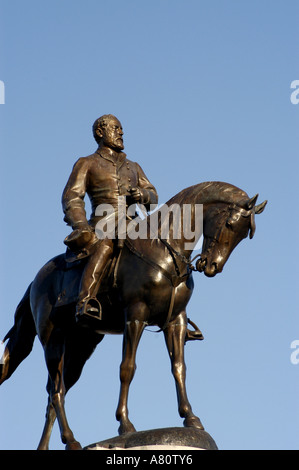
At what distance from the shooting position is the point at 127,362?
21938mm

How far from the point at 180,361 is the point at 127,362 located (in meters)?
0.92

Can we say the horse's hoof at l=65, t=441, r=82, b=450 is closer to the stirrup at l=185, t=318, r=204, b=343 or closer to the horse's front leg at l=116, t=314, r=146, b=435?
the horse's front leg at l=116, t=314, r=146, b=435

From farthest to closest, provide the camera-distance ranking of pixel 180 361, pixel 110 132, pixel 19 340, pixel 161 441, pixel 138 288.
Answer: pixel 19 340
pixel 110 132
pixel 180 361
pixel 138 288
pixel 161 441

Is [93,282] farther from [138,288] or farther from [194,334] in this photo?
[194,334]

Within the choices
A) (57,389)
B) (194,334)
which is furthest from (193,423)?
(57,389)

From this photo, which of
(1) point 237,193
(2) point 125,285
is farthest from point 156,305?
(1) point 237,193

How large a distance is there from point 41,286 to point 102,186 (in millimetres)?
1963

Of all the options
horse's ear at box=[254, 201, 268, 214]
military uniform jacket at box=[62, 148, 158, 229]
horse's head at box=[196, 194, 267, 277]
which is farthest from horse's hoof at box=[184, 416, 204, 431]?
military uniform jacket at box=[62, 148, 158, 229]

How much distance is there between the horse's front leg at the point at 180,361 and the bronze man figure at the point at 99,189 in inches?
50.0

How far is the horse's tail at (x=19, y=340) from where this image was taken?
961 inches

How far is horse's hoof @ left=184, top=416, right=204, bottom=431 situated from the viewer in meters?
21.7

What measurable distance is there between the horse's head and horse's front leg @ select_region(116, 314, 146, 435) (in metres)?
1.33

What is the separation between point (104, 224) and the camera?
23.0m
